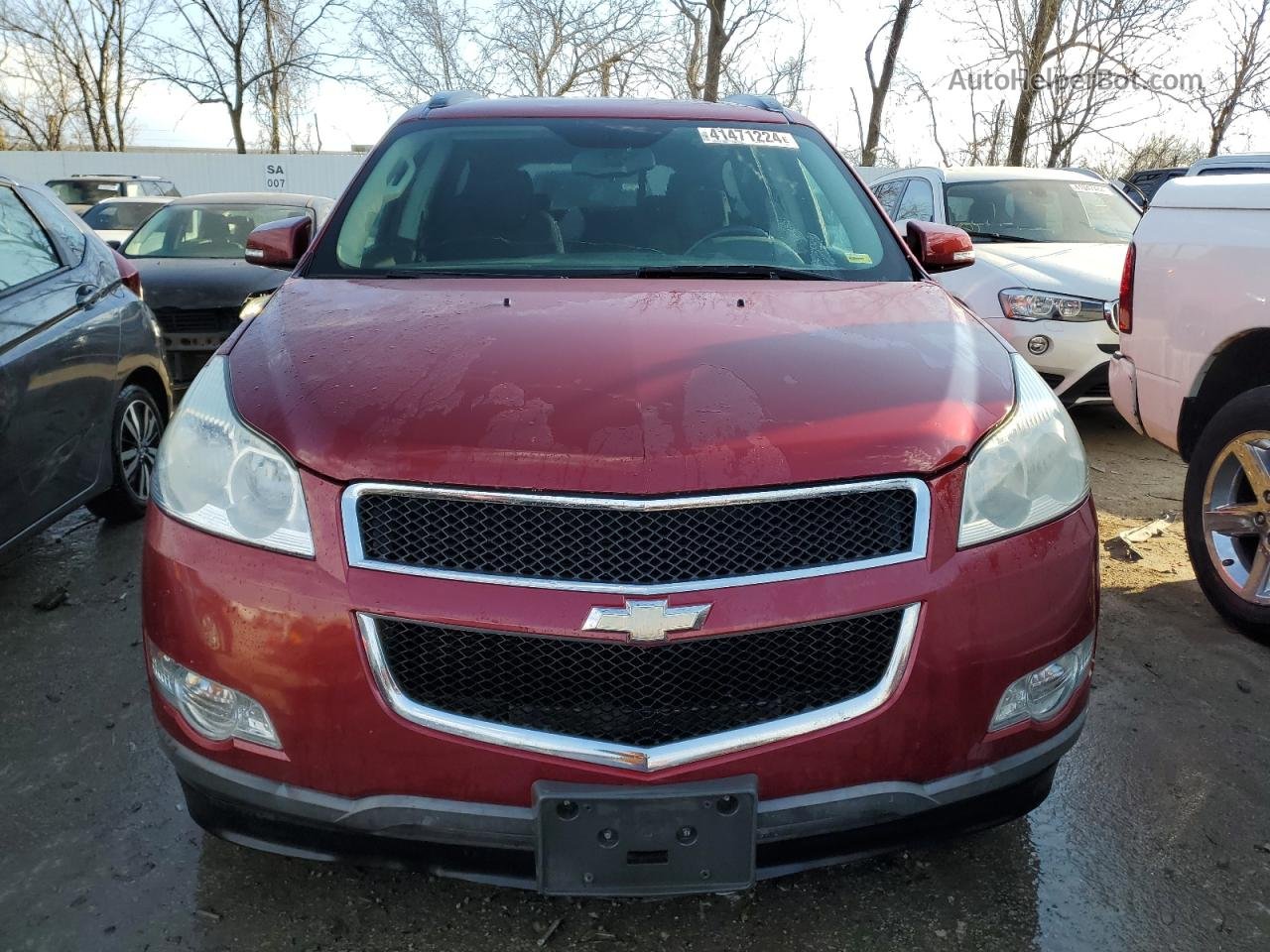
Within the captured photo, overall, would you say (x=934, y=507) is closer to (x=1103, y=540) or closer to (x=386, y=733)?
(x=386, y=733)

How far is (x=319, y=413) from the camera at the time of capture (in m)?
1.89

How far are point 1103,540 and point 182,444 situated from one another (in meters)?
3.89

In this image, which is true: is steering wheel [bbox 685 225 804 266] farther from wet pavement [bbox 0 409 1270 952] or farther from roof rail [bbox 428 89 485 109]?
wet pavement [bbox 0 409 1270 952]

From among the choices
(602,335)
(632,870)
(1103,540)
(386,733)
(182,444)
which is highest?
(602,335)

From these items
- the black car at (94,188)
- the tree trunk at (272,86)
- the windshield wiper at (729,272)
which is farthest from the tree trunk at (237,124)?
the windshield wiper at (729,272)

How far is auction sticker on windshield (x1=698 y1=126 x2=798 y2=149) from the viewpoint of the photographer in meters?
3.29

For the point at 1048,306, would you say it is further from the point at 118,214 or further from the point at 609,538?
the point at 118,214

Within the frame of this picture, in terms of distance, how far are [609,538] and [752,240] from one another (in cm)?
155

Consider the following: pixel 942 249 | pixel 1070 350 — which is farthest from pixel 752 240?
pixel 1070 350

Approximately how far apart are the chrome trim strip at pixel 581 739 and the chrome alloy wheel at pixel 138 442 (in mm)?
3194

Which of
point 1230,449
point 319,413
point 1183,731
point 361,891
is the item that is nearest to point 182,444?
point 319,413

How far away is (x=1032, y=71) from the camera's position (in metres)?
16.1

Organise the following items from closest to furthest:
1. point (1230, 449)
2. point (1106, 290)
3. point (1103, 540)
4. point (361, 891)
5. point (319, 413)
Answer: point (319, 413)
point (361, 891)
point (1230, 449)
point (1103, 540)
point (1106, 290)

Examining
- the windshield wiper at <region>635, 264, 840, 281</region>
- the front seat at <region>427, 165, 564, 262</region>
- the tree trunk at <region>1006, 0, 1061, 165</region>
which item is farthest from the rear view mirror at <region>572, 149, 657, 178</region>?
the tree trunk at <region>1006, 0, 1061, 165</region>
